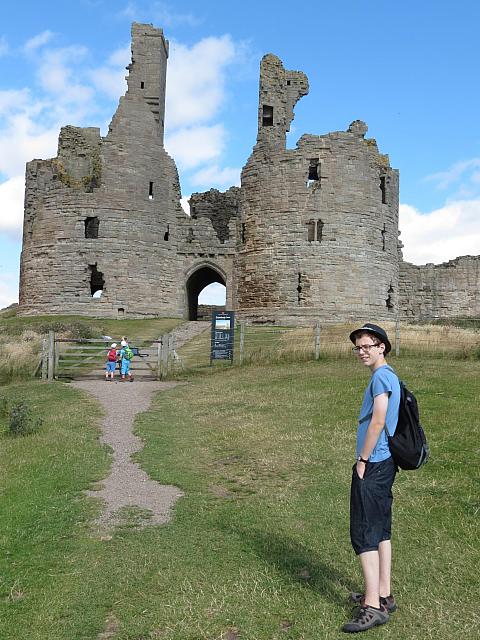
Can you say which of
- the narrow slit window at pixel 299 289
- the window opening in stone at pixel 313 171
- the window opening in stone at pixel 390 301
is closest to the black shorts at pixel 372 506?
the narrow slit window at pixel 299 289

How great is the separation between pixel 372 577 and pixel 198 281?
127ft

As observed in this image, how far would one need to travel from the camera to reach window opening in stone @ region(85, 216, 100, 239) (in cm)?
3728

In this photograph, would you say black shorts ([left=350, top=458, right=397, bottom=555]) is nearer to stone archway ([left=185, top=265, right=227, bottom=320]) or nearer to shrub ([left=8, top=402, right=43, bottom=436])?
shrub ([left=8, top=402, right=43, bottom=436])

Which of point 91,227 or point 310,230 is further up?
point 91,227

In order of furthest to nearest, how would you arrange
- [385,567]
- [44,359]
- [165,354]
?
[165,354] → [44,359] → [385,567]

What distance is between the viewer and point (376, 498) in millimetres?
5172

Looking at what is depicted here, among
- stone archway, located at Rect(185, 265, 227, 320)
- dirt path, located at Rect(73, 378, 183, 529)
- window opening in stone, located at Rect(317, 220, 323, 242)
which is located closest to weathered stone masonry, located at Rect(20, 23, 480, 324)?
window opening in stone, located at Rect(317, 220, 323, 242)

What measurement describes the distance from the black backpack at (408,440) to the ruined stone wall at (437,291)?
126 feet

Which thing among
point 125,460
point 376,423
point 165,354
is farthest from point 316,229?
point 376,423

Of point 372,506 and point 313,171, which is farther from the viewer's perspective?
point 313,171

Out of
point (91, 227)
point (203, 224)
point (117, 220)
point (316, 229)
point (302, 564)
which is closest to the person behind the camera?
point (302, 564)

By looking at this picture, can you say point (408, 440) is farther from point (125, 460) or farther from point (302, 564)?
point (125, 460)

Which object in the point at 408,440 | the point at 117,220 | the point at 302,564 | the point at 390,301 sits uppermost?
the point at 117,220

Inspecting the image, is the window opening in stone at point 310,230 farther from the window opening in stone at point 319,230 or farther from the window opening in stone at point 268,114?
the window opening in stone at point 268,114
